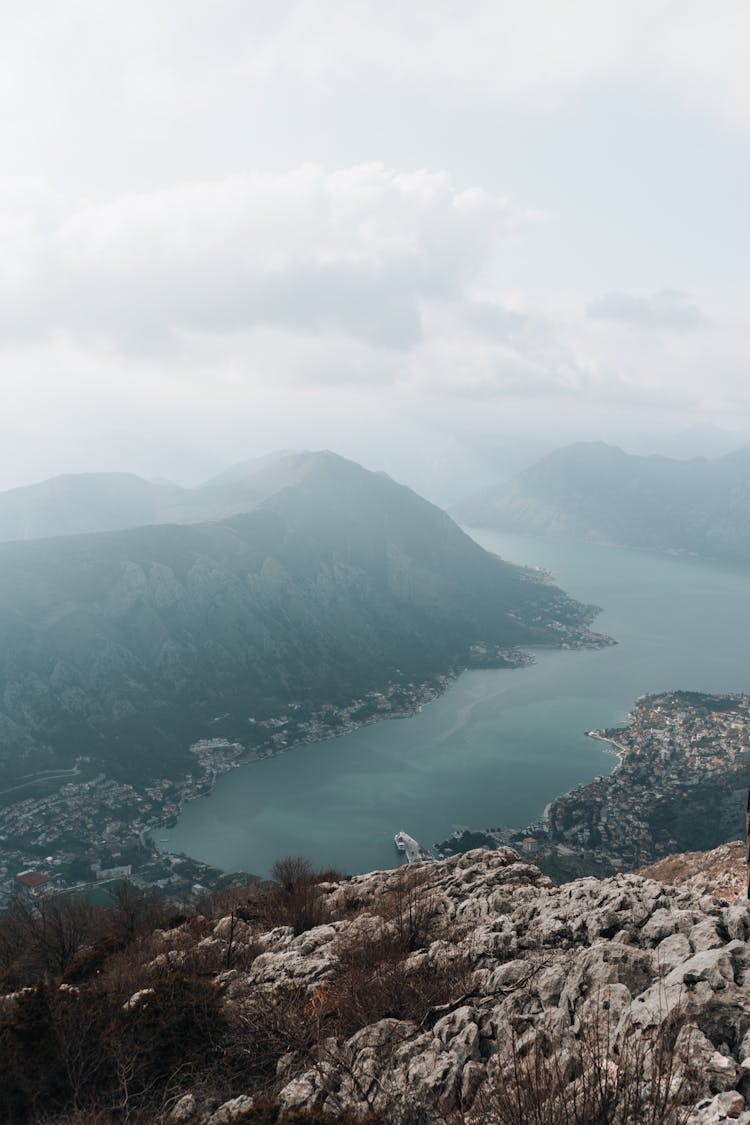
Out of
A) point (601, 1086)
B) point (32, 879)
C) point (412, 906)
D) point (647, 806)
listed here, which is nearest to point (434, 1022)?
point (601, 1086)

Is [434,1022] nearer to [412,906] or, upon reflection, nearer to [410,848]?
[412,906]

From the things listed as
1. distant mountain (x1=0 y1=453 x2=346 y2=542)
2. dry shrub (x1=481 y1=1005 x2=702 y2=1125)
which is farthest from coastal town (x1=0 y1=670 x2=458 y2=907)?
distant mountain (x1=0 y1=453 x2=346 y2=542)

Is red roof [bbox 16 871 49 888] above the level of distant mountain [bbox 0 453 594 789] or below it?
below

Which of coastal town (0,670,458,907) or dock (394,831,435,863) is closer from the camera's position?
coastal town (0,670,458,907)

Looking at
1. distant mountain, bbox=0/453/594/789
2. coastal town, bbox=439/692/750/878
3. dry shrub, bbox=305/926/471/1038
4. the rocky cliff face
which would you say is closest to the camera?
the rocky cliff face

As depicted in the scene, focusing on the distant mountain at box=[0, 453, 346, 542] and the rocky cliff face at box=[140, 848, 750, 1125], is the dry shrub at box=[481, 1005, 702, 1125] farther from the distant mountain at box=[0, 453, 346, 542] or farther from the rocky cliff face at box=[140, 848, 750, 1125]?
the distant mountain at box=[0, 453, 346, 542]
